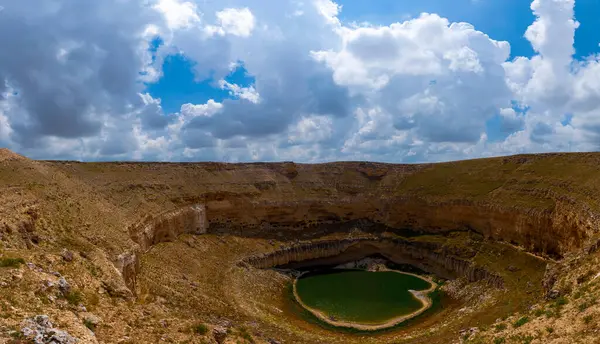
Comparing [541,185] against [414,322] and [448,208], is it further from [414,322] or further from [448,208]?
[414,322]

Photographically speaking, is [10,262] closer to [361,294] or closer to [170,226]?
[170,226]

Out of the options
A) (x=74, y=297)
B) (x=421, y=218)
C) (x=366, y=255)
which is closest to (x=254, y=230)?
(x=366, y=255)

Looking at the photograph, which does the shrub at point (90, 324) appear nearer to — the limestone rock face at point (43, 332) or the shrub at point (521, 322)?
the limestone rock face at point (43, 332)

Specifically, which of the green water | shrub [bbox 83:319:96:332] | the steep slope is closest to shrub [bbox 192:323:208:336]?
the steep slope

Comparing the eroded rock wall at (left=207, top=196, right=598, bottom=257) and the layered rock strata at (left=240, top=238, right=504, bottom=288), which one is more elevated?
the eroded rock wall at (left=207, top=196, right=598, bottom=257)

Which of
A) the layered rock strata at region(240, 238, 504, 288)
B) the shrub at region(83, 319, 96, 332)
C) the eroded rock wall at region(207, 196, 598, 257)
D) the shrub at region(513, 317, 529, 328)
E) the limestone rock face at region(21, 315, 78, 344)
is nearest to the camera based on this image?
the limestone rock face at region(21, 315, 78, 344)

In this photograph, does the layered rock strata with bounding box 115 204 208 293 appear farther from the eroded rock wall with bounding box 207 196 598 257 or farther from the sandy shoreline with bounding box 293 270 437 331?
the sandy shoreline with bounding box 293 270 437 331

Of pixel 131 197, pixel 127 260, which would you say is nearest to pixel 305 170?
pixel 131 197

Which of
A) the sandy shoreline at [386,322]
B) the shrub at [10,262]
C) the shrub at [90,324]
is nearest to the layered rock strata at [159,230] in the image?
the shrub at [10,262]

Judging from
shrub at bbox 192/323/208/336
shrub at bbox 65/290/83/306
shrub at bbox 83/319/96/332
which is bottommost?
shrub at bbox 192/323/208/336
